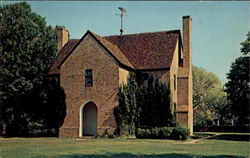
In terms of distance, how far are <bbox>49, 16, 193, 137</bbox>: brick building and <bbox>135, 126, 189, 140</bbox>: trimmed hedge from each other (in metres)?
3.12

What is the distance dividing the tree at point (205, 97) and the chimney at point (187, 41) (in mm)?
29393

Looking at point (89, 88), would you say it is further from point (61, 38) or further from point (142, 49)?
point (61, 38)

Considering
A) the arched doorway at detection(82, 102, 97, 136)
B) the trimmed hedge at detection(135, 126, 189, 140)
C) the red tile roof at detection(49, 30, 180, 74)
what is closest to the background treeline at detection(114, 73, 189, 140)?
the trimmed hedge at detection(135, 126, 189, 140)

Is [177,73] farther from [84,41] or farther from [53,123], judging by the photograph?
[53,123]

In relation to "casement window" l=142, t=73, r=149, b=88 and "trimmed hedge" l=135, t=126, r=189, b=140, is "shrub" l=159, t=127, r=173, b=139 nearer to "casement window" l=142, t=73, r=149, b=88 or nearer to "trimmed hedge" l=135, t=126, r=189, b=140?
"trimmed hedge" l=135, t=126, r=189, b=140

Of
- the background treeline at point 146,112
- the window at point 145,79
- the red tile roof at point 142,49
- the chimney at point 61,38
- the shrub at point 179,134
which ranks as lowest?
the shrub at point 179,134

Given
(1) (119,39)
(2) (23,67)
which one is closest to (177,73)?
(1) (119,39)

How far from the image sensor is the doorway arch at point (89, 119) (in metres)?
35.3

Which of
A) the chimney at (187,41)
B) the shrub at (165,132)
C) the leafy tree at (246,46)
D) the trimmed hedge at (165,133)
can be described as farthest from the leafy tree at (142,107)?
the leafy tree at (246,46)

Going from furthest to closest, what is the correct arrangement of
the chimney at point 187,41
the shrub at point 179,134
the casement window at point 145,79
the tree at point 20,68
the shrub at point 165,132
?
the chimney at point 187,41
the tree at point 20,68
the casement window at point 145,79
the shrub at point 165,132
the shrub at point 179,134

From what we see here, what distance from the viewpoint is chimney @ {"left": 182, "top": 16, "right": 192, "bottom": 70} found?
38969mm

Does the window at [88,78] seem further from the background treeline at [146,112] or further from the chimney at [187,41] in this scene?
the chimney at [187,41]

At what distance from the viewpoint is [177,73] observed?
1526 inches

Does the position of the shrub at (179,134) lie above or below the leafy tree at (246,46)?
below
